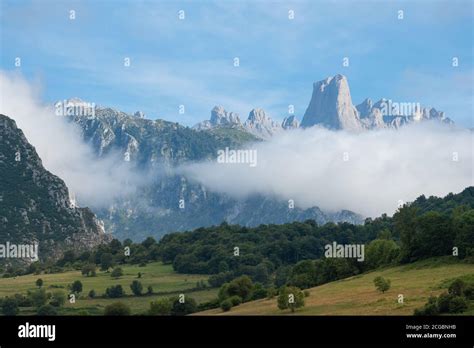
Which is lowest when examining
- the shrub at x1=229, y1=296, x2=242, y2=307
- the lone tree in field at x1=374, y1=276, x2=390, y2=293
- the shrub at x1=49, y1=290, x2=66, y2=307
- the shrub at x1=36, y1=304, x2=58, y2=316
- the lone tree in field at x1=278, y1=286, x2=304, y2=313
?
the shrub at x1=36, y1=304, x2=58, y2=316

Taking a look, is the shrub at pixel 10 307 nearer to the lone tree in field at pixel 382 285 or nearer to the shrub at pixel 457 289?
the lone tree in field at pixel 382 285

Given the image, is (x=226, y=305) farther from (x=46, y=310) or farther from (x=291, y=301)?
(x=46, y=310)

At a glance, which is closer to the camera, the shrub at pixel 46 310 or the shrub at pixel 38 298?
the shrub at pixel 46 310

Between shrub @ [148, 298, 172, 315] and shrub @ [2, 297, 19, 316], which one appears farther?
shrub @ [2, 297, 19, 316]

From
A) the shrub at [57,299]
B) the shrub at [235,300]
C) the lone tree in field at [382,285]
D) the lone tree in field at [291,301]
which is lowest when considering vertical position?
the shrub at [57,299]

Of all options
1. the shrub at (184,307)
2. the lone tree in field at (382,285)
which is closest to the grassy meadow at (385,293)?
the lone tree in field at (382,285)

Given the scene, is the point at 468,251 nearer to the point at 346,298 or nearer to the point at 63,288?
the point at 346,298

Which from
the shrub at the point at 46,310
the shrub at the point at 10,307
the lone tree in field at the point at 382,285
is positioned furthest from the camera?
the shrub at the point at 10,307

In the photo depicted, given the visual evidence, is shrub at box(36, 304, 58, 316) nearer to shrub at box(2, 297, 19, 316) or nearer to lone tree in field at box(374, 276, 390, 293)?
shrub at box(2, 297, 19, 316)

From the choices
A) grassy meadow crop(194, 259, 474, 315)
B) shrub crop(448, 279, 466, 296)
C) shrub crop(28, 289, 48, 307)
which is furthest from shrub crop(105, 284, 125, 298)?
shrub crop(448, 279, 466, 296)
